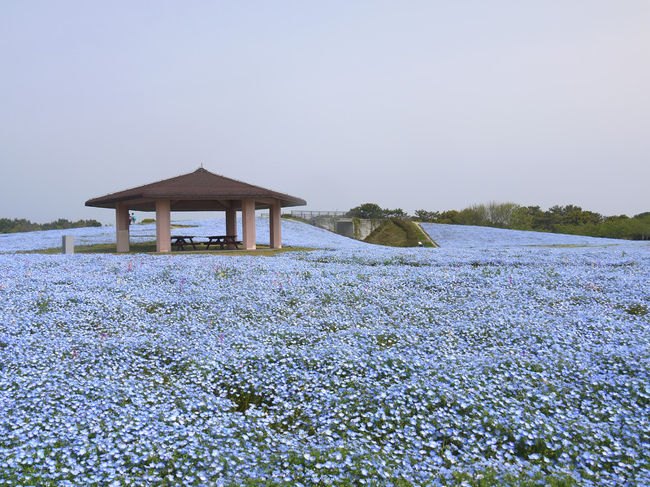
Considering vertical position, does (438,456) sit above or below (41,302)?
below

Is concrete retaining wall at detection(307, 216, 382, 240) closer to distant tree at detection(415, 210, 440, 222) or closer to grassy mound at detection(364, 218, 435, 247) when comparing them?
grassy mound at detection(364, 218, 435, 247)

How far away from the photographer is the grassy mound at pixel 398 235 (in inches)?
1542

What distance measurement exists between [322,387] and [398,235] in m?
38.1

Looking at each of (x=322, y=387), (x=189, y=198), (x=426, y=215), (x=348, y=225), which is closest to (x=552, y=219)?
(x=426, y=215)

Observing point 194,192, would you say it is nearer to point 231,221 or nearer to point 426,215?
point 231,221

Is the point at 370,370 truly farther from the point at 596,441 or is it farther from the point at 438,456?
the point at 596,441

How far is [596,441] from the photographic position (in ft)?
13.6

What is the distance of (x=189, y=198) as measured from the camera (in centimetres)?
2344

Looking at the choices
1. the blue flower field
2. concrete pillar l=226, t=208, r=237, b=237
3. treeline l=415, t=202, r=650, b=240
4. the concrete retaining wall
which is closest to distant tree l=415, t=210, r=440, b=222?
treeline l=415, t=202, r=650, b=240

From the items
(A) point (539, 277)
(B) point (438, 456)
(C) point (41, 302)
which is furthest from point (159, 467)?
(A) point (539, 277)

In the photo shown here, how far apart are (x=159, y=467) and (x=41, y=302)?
23.7 ft

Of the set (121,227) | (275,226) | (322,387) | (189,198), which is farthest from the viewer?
(275,226)

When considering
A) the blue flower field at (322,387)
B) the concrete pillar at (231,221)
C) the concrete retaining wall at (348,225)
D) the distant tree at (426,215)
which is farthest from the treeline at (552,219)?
the blue flower field at (322,387)

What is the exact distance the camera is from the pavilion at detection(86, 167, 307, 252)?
23234 mm
